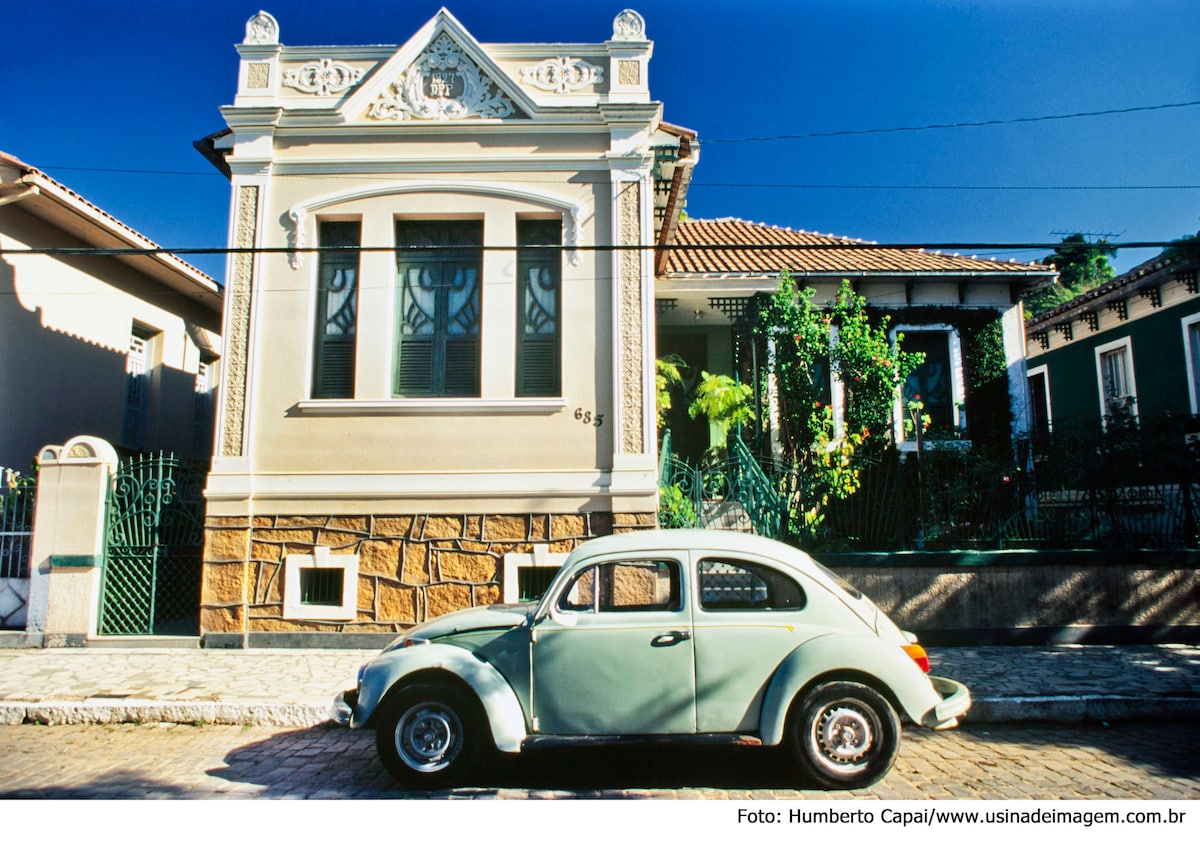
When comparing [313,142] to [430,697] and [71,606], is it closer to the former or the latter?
[71,606]

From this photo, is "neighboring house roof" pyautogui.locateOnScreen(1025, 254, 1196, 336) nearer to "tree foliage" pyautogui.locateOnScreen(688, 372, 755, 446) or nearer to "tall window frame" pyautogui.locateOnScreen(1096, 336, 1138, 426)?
"tall window frame" pyautogui.locateOnScreen(1096, 336, 1138, 426)

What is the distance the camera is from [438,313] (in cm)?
977

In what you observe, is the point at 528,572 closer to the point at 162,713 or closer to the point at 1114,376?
the point at 162,713

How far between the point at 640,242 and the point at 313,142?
4416 mm

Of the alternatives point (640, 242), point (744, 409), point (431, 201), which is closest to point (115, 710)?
point (431, 201)

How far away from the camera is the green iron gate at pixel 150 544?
933cm

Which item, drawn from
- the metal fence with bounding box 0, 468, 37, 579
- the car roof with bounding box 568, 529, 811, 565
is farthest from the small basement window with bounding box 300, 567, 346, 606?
the car roof with bounding box 568, 529, 811, 565

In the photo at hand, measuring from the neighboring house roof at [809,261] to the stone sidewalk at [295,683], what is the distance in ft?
23.9

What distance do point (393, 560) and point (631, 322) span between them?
4.04 metres

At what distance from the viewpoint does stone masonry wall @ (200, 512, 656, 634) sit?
9.00m

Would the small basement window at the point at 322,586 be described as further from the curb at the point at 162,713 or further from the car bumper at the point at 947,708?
the car bumper at the point at 947,708

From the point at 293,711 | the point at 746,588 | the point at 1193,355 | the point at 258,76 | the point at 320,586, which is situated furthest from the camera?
the point at 1193,355

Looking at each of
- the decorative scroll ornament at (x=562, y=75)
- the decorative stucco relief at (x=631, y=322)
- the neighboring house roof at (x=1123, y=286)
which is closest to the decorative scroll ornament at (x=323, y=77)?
the decorative scroll ornament at (x=562, y=75)

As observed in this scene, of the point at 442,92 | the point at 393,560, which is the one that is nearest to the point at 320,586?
the point at 393,560
